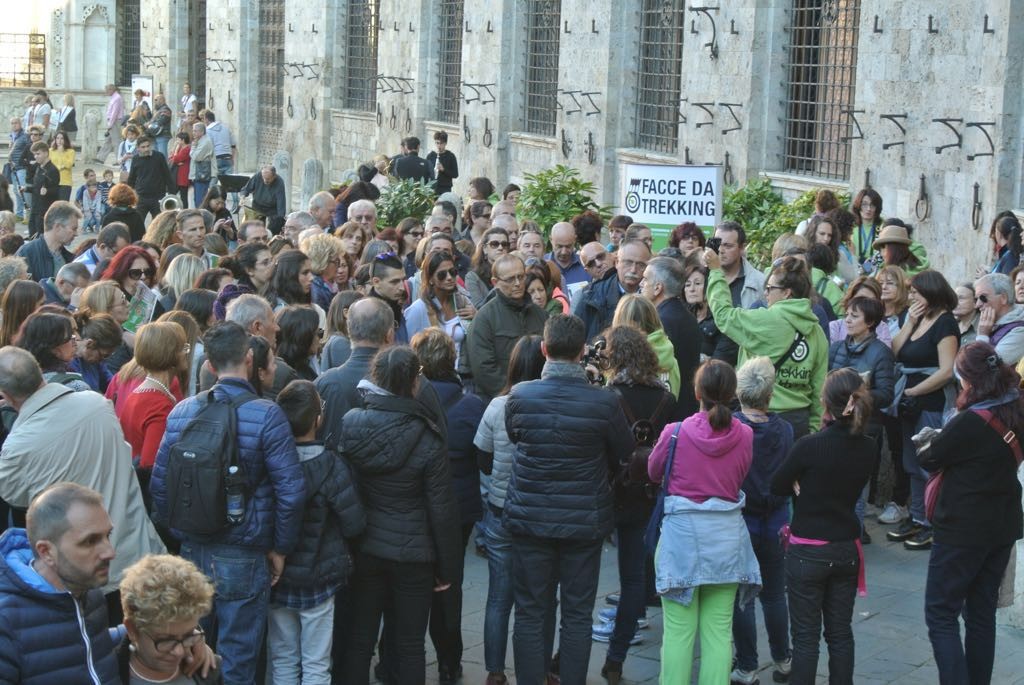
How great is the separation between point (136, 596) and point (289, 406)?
1.81 meters

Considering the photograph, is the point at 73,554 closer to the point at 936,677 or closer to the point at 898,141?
the point at 936,677

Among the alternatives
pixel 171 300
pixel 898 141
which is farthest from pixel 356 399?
pixel 898 141

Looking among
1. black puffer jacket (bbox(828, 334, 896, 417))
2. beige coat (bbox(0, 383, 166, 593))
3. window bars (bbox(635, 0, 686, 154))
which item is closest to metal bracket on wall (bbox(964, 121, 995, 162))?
black puffer jacket (bbox(828, 334, 896, 417))

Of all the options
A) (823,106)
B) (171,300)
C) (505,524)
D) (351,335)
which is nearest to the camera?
(505,524)

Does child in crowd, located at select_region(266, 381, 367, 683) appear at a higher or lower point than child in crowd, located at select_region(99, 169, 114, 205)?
lower

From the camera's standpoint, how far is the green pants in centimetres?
649

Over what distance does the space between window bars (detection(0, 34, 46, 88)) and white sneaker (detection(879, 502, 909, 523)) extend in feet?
125

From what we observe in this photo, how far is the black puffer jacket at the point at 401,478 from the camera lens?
20.6 ft

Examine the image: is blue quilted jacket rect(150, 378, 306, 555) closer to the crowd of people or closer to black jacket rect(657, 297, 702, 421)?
the crowd of people

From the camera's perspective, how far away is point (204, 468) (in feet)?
19.4

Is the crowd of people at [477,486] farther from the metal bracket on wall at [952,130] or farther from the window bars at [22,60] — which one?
the window bars at [22,60]

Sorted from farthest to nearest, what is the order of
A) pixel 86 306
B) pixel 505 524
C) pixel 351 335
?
pixel 86 306 → pixel 351 335 → pixel 505 524

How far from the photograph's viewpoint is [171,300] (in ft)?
30.7

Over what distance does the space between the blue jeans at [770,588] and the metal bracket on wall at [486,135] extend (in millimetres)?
16322
